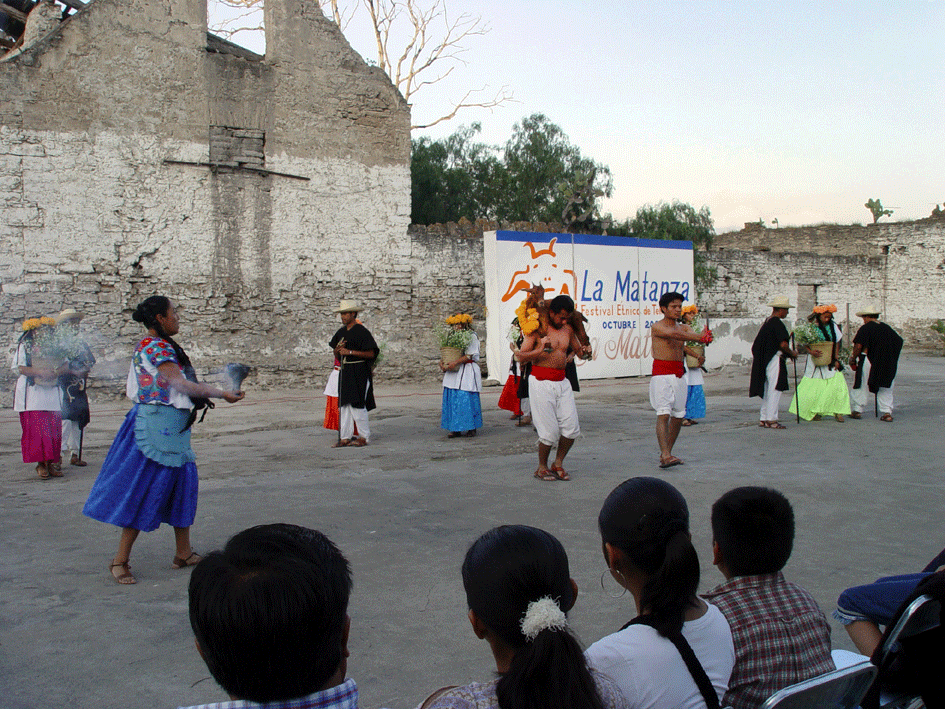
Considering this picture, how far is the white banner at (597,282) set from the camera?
1574cm

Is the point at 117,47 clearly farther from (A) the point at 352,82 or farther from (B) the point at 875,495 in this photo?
(B) the point at 875,495

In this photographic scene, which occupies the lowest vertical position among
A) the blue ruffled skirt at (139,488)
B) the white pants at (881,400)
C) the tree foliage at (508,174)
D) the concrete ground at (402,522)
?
the concrete ground at (402,522)

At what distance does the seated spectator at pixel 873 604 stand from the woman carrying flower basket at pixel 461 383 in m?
7.01

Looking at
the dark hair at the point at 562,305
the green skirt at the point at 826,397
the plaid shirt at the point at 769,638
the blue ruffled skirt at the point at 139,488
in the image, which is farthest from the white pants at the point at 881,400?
the blue ruffled skirt at the point at 139,488

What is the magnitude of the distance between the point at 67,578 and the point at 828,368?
9871mm

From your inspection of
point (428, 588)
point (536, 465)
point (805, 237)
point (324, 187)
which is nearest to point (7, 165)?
point (324, 187)

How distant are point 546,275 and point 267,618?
599 inches

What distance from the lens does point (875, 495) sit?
614cm

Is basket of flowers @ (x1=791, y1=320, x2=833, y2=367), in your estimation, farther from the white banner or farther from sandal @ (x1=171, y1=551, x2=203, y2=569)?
sandal @ (x1=171, y1=551, x2=203, y2=569)

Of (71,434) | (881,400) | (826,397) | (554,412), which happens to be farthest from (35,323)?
(881,400)

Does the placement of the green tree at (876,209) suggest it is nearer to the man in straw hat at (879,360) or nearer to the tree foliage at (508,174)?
the tree foliage at (508,174)

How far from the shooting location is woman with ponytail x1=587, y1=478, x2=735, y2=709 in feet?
6.02

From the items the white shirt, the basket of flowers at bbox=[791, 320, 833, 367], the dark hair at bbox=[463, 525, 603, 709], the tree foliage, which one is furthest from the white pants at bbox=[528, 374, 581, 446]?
the tree foliage

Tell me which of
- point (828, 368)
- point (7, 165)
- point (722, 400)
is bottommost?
point (722, 400)
